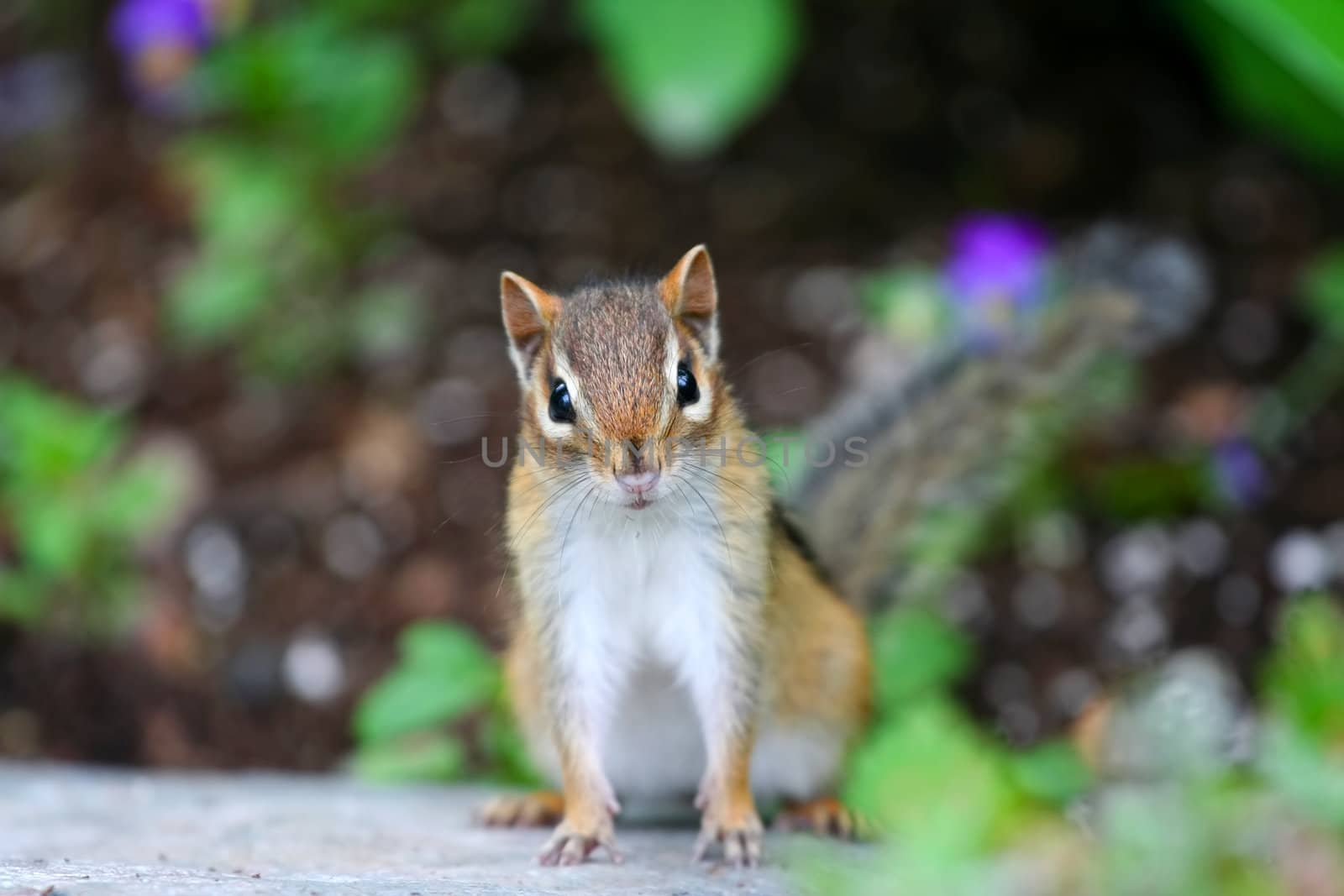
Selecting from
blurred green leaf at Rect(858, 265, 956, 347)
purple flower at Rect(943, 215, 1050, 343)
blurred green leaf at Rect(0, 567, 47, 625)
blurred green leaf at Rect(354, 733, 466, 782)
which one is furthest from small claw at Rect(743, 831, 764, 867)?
blurred green leaf at Rect(0, 567, 47, 625)

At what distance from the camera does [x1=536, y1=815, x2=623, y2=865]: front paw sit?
2080 millimetres

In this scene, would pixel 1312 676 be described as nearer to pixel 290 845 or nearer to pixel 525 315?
pixel 525 315

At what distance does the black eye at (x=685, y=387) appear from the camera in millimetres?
2045

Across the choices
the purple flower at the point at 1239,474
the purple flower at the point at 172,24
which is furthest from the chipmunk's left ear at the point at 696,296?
the purple flower at the point at 172,24

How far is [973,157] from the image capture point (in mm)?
4648

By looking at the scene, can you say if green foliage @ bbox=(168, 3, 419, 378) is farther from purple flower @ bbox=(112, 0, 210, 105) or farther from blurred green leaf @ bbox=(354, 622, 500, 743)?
blurred green leaf @ bbox=(354, 622, 500, 743)

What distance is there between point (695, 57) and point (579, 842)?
1.94 meters

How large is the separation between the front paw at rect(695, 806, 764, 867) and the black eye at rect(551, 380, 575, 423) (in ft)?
1.97

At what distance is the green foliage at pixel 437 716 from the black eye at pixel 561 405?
0.74 m

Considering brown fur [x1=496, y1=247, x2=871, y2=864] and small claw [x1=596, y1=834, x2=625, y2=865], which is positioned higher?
brown fur [x1=496, y1=247, x2=871, y2=864]

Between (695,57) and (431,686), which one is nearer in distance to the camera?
(431,686)

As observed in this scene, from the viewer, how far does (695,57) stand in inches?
134

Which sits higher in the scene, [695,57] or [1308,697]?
[695,57]

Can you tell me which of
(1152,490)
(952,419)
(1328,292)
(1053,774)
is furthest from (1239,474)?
(1053,774)
